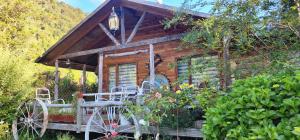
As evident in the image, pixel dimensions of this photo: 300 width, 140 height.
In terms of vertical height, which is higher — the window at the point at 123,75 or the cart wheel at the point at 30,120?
the window at the point at 123,75

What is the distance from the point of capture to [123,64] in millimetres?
11719

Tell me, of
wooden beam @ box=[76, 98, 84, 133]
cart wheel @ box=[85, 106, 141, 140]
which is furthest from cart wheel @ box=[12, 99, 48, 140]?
cart wheel @ box=[85, 106, 141, 140]

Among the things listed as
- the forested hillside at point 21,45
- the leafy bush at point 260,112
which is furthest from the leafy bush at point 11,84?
the leafy bush at point 260,112

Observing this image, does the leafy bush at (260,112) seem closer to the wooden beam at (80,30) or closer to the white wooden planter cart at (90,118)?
the white wooden planter cart at (90,118)

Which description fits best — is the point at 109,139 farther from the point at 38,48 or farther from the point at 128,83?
the point at 38,48

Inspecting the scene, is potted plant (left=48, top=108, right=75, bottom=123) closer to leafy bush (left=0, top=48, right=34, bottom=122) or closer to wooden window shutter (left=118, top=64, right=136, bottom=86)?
leafy bush (left=0, top=48, right=34, bottom=122)

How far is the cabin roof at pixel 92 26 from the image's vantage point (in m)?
8.10

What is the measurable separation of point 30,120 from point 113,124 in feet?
11.8

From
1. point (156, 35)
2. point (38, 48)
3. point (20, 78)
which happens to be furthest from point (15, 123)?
point (38, 48)

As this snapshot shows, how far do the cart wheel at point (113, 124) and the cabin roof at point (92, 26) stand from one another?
2.82 m

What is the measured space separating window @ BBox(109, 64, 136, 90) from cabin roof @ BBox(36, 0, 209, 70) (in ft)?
4.88

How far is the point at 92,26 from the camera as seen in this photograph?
988 cm

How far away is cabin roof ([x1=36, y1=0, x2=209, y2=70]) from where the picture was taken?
810 cm

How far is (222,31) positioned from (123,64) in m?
7.34
